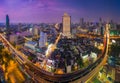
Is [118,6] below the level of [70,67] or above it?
above

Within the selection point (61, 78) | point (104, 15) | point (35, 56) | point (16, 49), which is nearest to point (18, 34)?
point (16, 49)

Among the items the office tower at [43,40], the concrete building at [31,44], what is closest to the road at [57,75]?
the concrete building at [31,44]

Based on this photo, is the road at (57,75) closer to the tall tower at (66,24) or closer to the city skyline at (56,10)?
the city skyline at (56,10)

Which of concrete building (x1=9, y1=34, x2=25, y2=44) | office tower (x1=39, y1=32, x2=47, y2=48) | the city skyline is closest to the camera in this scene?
the city skyline

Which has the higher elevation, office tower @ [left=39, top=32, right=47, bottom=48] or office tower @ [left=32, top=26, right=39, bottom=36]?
office tower @ [left=32, top=26, right=39, bottom=36]

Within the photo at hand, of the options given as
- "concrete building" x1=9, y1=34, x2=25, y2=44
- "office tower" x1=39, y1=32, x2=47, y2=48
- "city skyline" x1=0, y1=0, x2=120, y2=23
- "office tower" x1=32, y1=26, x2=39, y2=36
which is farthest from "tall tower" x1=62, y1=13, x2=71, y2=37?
"concrete building" x1=9, y1=34, x2=25, y2=44

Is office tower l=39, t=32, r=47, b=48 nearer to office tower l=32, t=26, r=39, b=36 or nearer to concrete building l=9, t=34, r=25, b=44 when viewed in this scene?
office tower l=32, t=26, r=39, b=36

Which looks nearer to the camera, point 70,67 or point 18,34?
point 70,67

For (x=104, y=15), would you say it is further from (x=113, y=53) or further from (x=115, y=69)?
(x=115, y=69)
